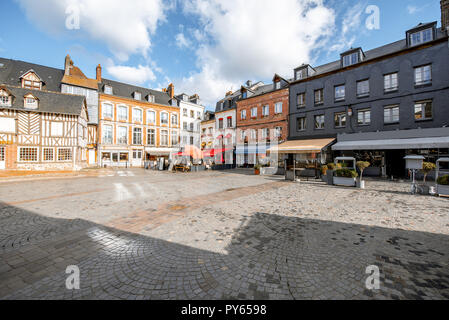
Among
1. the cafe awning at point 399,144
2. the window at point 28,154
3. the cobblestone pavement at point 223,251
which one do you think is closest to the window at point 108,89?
the window at point 28,154

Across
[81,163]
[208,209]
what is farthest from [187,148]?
[208,209]

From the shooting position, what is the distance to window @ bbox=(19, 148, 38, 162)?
59.2 feet

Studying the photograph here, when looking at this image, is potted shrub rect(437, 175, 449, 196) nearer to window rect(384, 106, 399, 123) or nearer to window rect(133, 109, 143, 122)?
window rect(384, 106, 399, 123)

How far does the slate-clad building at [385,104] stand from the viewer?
12.1m

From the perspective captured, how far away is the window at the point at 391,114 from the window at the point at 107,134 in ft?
106

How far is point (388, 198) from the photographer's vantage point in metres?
7.16

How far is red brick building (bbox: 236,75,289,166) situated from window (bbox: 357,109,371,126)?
6.47 metres

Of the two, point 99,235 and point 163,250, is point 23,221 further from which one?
point 163,250

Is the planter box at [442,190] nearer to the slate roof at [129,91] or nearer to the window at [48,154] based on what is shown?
the window at [48,154]

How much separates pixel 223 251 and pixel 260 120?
20915mm

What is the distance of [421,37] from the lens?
510 inches

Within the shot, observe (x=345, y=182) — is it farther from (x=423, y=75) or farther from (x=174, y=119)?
(x=174, y=119)

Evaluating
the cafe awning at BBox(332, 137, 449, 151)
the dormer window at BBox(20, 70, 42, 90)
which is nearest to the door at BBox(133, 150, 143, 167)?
the dormer window at BBox(20, 70, 42, 90)

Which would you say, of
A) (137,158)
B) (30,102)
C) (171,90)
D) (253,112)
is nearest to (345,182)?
(253,112)
